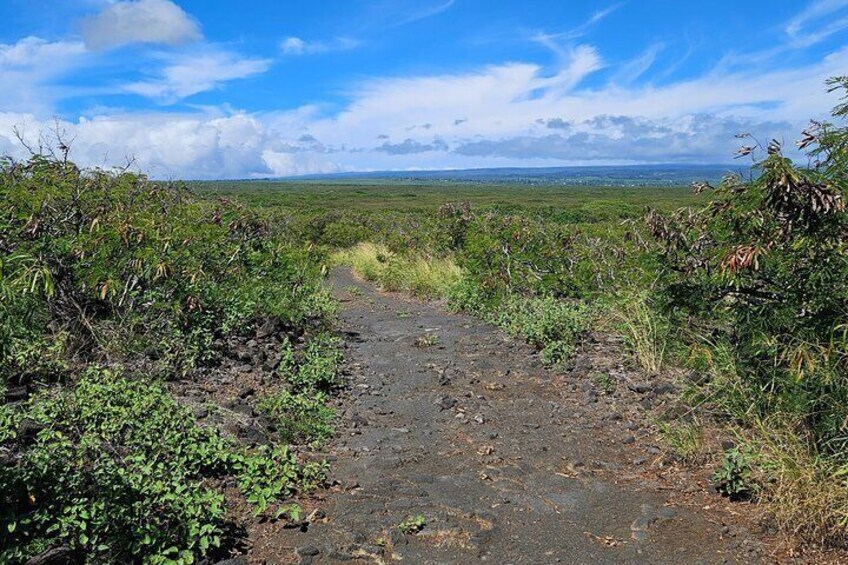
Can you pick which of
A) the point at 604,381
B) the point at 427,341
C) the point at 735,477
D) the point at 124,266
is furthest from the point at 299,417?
the point at 427,341

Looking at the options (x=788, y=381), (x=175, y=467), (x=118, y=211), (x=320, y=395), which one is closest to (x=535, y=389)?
(x=320, y=395)

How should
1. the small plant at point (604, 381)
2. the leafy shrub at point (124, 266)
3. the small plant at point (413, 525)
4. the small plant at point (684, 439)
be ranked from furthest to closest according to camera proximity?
the small plant at point (604, 381) → the leafy shrub at point (124, 266) → the small plant at point (684, 439) → the small plant at point (413, 525)

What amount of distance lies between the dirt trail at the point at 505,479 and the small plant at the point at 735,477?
9 centimetres

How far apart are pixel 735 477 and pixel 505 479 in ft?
4.70

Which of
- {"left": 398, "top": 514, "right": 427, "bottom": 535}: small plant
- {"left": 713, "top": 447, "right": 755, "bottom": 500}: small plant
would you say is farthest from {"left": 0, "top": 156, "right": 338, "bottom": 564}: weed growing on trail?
{"left": 713, "top": 447, "right": 755, "bottom": 500}: small plant

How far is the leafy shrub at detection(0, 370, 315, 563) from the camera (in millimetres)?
2941

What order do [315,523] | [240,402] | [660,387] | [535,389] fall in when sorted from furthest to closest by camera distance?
[535,389]
[660,387]
[240,402]
[315,523]

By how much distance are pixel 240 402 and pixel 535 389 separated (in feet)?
9.49

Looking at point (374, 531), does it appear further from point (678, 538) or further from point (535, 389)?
point (535, 389)

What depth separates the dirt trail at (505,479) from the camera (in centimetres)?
345

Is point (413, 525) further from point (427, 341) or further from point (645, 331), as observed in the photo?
point (427, 341)

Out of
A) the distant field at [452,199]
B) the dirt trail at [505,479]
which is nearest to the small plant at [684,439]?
the dirt trail at [505,479]

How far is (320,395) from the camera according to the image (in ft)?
18.6

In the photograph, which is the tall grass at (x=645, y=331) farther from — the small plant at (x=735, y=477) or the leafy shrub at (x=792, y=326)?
→ the small plant at (x=735, y=477)
